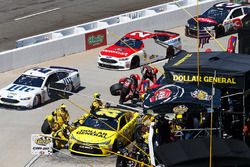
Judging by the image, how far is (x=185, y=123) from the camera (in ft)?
57.7

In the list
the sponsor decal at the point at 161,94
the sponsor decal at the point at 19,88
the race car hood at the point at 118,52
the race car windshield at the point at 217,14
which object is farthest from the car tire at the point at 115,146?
the race car windshield at the point at 217,14

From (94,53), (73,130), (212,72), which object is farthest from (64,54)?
(212,72)

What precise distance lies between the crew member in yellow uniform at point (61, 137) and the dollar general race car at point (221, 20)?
13.1m

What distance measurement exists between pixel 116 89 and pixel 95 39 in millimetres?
7268

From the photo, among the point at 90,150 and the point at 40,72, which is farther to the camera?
the point at 40,72

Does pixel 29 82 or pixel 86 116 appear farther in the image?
pixel 29 82

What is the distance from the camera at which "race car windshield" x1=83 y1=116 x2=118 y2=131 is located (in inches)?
819

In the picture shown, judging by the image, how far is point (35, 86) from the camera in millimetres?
25172

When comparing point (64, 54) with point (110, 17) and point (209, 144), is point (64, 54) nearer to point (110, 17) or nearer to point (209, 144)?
point (110, 17)

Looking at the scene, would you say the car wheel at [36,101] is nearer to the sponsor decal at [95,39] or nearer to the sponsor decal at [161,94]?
the sponsor decal at [95,39]

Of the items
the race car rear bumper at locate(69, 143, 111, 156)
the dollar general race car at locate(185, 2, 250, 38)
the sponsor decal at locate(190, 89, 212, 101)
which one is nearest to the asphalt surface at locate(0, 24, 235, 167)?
the race car rear bumper at locate(69, 143, 111, 156)

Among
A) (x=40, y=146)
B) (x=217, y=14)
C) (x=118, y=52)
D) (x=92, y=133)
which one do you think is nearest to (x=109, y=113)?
(x=92, y=133)

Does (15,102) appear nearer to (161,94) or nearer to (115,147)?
(115,147)

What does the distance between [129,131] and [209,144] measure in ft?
24.7
